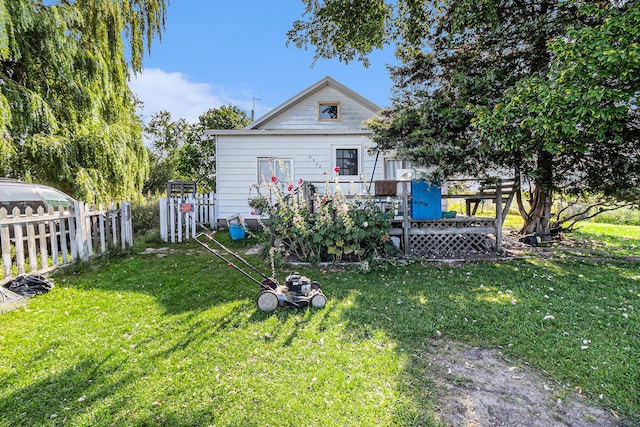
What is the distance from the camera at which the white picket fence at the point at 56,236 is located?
414 cm

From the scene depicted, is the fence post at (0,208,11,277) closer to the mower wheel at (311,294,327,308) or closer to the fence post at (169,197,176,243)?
the mower wheel at (311,294,327,308)

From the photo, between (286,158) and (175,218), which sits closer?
(175,218)

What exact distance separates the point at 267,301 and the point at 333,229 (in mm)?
2357

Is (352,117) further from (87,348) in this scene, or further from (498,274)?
(87,348)

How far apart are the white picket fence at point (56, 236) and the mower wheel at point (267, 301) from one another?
3508 mm

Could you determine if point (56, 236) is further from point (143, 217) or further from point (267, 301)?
point (143, 217)

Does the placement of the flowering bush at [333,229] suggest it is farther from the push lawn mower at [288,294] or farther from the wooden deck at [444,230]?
the push lawn mower at [288,294]

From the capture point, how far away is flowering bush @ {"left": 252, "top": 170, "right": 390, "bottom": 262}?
216 inches

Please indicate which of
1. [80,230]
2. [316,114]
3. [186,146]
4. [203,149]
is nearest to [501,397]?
[80,230]

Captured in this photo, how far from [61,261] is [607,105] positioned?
9.28 metres

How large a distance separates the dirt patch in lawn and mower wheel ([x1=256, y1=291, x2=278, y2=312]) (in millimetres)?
1767

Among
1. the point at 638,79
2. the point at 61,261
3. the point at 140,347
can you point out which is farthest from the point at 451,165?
the point at 61,261

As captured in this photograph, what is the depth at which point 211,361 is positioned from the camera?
2.52m

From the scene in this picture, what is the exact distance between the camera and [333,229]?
18.3ft
